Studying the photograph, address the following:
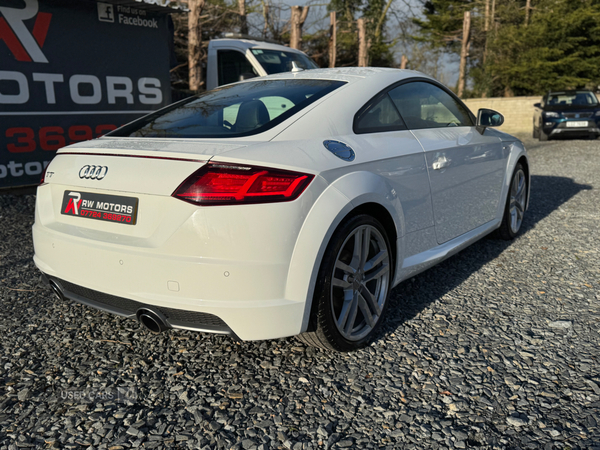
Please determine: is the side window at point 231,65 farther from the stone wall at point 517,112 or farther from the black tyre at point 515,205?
the stone wall at point 517,112

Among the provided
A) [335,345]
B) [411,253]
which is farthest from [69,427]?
[411,253]

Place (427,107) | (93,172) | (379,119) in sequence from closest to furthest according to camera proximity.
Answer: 1. (93,172)
2. (379,119)
3. (427,107)

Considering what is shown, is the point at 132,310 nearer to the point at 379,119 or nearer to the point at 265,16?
the point at 379,119

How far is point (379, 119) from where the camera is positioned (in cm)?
314

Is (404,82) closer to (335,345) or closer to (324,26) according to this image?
(335,345)

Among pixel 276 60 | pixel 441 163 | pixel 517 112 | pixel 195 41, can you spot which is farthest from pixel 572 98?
pixel 441 163

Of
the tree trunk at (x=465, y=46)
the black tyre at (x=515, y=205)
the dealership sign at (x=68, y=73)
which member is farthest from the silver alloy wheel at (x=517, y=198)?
the tree trunk at (x=465, y=46)

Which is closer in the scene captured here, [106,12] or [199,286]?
[199,286]

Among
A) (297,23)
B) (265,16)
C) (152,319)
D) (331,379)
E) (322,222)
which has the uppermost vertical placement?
(265,16)

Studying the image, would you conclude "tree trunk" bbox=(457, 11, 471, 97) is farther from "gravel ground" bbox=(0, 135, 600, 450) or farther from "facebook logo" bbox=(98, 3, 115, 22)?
"gravel ground" bbox=(0, 135, 600, 450)

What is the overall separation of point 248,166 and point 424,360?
139 centimetres

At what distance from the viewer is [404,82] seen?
11.6 feet

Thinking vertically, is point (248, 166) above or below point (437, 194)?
above

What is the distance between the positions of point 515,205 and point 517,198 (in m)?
0.09
